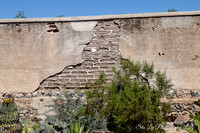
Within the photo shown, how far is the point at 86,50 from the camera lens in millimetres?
7062

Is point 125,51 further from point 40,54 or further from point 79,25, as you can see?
point 40,54

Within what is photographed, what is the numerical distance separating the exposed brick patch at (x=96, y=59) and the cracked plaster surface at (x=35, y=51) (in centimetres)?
16

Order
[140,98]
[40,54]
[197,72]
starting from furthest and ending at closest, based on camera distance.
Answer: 1. [40,54]
2. [197,72]
3. [140,98]

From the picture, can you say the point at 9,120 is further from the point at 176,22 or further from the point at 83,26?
the point at 176,22

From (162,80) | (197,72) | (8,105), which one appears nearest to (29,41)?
(8,105)

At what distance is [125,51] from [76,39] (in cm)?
130

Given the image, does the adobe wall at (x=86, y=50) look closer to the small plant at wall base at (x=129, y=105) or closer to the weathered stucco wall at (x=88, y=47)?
the weathered stucco wall at (x=88, y=47)

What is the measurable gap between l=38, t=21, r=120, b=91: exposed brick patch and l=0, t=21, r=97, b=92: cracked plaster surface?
158 mm

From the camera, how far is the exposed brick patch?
698 centimetres

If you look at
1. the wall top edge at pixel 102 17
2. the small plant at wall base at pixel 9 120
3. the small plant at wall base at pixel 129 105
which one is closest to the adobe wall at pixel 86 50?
the wall top edge at pixel 102 17

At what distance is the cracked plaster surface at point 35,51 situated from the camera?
280 inches

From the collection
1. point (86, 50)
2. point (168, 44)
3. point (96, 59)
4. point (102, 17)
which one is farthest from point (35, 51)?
point (168, 44)

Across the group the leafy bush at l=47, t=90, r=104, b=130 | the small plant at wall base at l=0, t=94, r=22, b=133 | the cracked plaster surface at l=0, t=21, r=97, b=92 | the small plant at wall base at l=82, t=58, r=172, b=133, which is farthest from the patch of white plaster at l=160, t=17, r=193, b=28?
the small plant at wall base at l=0, t=94, r=22, b=133

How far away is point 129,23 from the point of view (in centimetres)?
701
